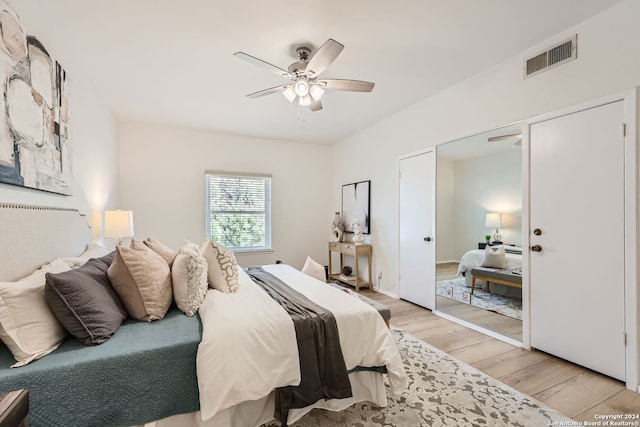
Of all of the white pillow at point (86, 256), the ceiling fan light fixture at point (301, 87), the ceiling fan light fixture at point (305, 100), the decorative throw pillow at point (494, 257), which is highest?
the ceiling fan light fixture at point (301, 87)

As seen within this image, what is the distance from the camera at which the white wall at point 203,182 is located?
171 inches

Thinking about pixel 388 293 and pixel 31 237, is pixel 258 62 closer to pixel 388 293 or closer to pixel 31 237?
pixel 31 237

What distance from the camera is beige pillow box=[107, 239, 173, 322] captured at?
1.63 m

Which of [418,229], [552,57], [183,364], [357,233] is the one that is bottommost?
[183,364]

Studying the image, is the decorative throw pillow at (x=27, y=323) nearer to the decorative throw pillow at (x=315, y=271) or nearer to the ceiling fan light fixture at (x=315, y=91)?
the decorative throw pillow at (x=315, y=271)

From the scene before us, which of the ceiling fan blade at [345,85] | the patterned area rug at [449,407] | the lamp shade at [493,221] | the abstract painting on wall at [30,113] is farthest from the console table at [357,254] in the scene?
the abstract painting on wall at [30,113]

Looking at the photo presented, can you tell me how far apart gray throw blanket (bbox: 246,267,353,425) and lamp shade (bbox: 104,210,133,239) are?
2560 millimetres

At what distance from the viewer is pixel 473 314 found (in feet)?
10.4

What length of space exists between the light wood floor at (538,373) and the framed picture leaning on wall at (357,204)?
1960mm

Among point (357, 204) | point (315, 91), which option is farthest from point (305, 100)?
point (357, 204)

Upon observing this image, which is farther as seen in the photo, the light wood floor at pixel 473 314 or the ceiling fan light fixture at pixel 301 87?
the light wood floor at pixel 473 314

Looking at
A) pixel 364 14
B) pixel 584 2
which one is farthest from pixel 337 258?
pixel 584 2

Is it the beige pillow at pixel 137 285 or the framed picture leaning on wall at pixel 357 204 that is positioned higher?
the framed picture leaning on wall at pixel 357 204

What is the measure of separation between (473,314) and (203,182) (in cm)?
441
